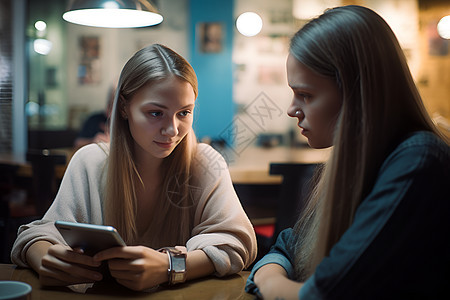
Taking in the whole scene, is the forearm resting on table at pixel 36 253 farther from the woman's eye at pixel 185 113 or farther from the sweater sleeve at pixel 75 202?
the woman's eye at pixel 185 113

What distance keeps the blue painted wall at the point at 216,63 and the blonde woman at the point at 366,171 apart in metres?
1.62

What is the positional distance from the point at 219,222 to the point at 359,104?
1.72 feet

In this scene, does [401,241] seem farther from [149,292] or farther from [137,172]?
[137,172]

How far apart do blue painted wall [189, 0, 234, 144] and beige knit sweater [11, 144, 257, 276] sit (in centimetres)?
122

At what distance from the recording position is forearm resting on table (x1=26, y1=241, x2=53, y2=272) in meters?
1.06

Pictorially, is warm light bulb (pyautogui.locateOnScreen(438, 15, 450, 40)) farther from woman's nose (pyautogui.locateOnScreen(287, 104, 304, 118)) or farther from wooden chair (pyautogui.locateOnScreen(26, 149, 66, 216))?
woman's nose (pyautogui.locateOnScreen(287, 104, 304, 118))

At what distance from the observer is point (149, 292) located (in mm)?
971

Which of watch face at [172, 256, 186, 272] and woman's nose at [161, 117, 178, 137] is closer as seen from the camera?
watch face at [172, 256, 186, 272]

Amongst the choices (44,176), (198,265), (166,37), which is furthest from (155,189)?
(166,37)

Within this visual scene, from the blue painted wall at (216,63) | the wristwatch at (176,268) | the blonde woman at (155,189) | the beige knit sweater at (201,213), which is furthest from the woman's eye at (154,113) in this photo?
the blue painted wall at (216,63)

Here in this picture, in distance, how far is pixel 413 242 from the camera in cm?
75

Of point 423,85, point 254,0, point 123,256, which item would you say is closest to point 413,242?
point 123,256

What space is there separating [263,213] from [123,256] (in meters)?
1.85

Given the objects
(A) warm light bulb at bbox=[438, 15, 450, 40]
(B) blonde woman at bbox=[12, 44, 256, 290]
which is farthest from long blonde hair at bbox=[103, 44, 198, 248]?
(A) warm light bulb at bbox=[438, 15, 450, 40]
